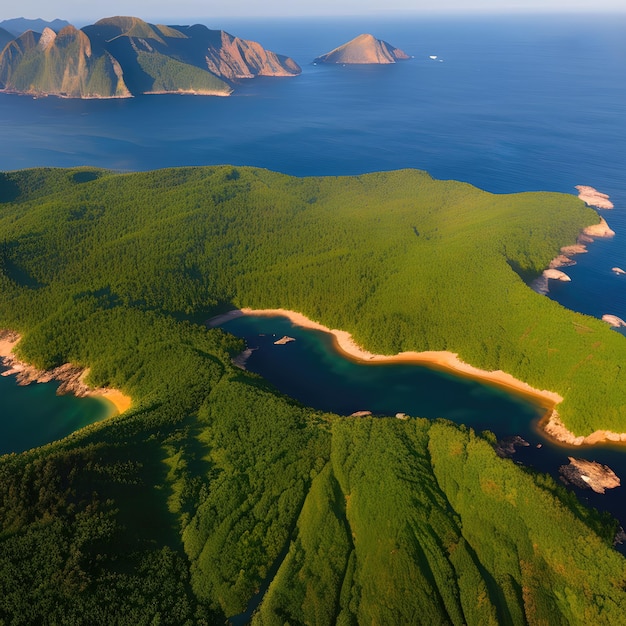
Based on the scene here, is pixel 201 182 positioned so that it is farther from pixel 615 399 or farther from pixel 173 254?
pixel 615 399

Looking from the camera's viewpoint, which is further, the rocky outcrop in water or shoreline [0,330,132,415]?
the rocky outcrop in water

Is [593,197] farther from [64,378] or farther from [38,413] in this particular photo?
[38,413]

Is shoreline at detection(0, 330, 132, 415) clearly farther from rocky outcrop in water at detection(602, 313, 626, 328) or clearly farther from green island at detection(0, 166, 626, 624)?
rocky outcrop in water at detection(602, 313, 626, 328)

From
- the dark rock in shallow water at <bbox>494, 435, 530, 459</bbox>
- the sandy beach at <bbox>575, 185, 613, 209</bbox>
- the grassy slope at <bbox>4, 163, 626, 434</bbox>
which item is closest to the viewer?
the dark rock in shallow water at <bbox>494, 435, 530, 459</bbox>

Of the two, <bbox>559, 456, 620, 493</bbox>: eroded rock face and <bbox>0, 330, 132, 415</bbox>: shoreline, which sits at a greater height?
<bbox>559, 456, 620, 493</bbox>: eroded rock face

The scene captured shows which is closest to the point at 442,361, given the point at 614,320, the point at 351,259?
the point at 351,259

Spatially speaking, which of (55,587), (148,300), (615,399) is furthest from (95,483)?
(615,399)

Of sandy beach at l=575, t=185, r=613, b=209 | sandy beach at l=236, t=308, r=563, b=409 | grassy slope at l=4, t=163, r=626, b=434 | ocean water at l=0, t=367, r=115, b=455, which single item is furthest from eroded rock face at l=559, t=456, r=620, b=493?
sandy beach at l=575, t=185, r=613, b=209
